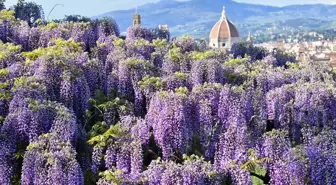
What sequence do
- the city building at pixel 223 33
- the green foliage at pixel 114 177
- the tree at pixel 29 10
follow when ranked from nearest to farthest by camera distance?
the green foliage at pixel 114 177 → the tree at pixel 29 10 → the city building at pixel 223 33

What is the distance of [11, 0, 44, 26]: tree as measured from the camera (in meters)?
22.8

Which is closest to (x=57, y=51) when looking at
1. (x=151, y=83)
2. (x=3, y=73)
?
(x=3, y=73)

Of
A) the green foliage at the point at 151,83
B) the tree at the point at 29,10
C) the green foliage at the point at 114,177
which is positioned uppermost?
the tree at the point at 29,10

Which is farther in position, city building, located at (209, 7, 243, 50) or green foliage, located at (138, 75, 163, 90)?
city building, located at (209, 7, 243, 50)

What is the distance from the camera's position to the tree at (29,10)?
22781 millimetres

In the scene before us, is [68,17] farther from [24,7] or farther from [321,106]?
[321,106]

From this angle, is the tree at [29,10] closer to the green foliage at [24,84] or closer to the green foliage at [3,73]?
the green foliage at [3,73]

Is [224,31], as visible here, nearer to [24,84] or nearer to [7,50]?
[7,50]

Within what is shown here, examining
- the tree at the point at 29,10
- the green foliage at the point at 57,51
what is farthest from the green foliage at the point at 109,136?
the tree at the point at 29,10

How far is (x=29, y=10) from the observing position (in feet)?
76.5

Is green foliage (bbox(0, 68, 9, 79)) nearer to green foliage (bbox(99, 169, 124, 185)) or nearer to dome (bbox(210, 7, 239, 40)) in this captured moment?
green foliage (bbox(99, 169, 124, 185))

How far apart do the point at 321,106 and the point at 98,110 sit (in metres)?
5.59

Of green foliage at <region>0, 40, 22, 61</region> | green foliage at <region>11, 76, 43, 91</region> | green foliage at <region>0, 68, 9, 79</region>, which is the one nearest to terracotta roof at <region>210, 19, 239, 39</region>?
green foliage at <region>0, 40, 22, 61</region>

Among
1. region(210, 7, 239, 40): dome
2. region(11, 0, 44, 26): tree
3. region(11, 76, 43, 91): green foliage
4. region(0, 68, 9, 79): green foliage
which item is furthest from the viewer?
region(210, 7, 239, 40): dome
